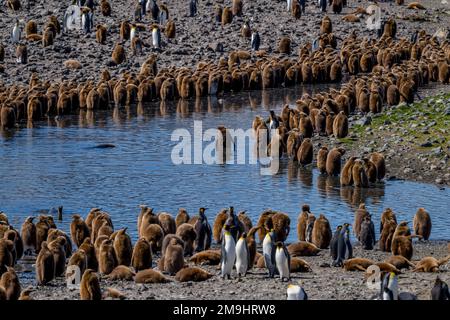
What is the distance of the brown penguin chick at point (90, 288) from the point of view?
16.0 metres

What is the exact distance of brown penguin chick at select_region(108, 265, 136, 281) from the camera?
17.7 metres

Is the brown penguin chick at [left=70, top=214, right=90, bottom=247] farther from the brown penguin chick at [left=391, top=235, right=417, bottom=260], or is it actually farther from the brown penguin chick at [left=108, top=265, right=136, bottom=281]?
the brown penguin chick at [left=391, top=235, right=417, bottom=260]

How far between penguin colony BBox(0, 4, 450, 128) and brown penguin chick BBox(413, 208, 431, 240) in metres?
7.77

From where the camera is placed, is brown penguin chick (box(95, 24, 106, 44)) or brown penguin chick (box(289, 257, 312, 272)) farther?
brown penguin chick (box(95, 24, 106, 44))

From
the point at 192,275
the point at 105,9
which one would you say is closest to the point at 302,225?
the point at 192,275

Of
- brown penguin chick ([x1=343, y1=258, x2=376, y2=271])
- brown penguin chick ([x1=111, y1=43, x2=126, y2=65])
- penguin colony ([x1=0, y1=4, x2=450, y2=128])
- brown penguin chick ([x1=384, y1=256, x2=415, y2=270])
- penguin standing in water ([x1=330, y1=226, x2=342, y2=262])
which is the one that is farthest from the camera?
brown penguin chick ([x1=111, y1=43, x2=126, y2=65])

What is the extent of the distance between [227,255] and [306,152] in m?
9.52

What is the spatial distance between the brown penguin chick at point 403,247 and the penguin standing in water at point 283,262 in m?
2.38

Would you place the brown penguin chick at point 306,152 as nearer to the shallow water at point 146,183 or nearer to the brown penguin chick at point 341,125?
the shallow water at point 146,183

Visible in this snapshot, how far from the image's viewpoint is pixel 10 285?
1645 centimetres

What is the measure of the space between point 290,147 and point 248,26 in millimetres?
14037

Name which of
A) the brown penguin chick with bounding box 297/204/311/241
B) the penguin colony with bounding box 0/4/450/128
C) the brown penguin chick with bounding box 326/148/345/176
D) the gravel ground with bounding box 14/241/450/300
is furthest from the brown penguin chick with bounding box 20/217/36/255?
the penguin colony with bounding box 0/4/450/128

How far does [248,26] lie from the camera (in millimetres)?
41031
